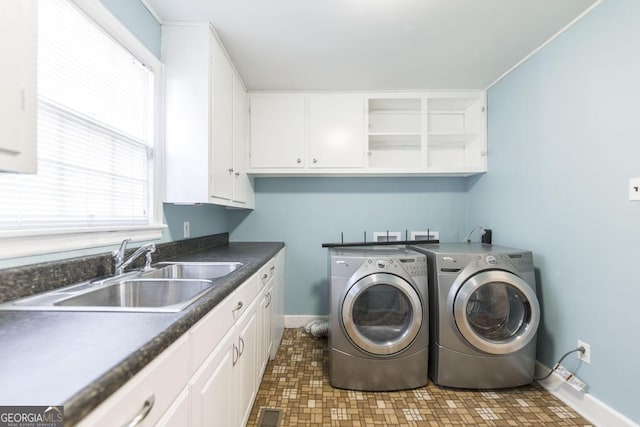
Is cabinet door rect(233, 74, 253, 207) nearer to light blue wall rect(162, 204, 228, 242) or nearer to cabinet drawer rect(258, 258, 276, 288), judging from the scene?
light blue wall rect(162, 204, 228, 242)

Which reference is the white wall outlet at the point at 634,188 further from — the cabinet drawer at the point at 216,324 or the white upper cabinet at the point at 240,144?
the white upper cabinet at the point at 240,144

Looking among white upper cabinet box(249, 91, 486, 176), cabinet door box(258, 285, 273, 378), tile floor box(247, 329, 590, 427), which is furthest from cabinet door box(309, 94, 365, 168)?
Result: tile floor box(247, 329, 590, 427)

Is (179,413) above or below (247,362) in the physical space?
above

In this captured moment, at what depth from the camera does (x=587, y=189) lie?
164 centimetres

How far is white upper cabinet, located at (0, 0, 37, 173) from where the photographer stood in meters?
0.61

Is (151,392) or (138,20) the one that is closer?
(151,392)

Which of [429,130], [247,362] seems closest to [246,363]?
[247,362]

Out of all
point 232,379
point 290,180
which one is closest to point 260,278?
point 232,379

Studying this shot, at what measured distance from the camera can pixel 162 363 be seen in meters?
0.69

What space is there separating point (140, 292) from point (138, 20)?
4.69 feet

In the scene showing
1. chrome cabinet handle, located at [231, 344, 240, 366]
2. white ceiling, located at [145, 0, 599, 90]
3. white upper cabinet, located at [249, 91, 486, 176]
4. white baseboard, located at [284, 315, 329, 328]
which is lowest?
white baseboard, located at [284, 315, 329, 328]

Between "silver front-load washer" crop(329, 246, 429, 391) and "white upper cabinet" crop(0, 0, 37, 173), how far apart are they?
5.07ft

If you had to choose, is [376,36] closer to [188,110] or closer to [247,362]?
[188,110]

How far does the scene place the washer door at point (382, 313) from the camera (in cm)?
182
